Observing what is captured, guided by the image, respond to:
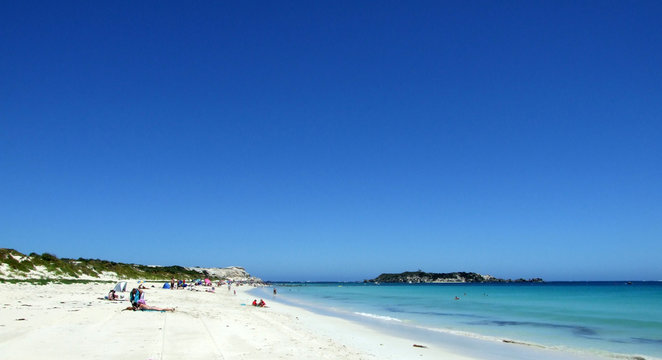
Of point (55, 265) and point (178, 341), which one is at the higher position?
point (55, 265)

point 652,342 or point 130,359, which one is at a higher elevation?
point 130,359

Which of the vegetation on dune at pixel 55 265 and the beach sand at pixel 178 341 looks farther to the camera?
the vegetation on dune at pixel 55 265

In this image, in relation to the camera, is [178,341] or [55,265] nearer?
[178,341]

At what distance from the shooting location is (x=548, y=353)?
13914mm

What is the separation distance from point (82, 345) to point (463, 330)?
1663 centimetres

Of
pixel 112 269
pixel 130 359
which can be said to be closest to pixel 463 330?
pixel 130 359

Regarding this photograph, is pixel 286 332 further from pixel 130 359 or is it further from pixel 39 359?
pixel 39 359

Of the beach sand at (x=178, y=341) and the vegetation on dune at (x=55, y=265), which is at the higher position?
the vegetation on dune at (x=55, y=265)

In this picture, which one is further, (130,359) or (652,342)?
(652,342)

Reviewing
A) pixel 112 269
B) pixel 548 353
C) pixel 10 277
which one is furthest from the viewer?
pixel 112 269

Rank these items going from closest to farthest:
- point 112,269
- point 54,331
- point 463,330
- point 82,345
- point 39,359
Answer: point 39,359
point 82,345
point 54,331
point 463,330
point 112,269

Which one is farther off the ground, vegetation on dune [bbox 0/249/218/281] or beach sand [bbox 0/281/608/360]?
vegetation on dune [bbox 0/249/218/281]

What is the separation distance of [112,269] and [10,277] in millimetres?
24671

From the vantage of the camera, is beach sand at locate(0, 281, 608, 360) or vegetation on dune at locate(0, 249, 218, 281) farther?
vegetation on dune at locate(0, 249, 218, 281)
